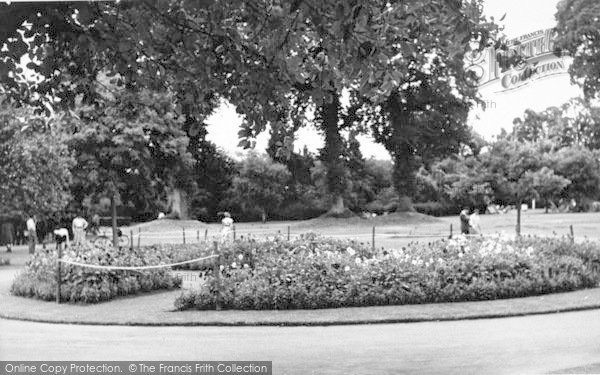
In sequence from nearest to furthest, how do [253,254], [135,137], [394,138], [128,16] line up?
[128,16] < [253,254] < [394,138] < [135,137]

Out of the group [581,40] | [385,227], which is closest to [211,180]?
[385,227]

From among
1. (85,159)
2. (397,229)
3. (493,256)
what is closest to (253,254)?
(397,229)

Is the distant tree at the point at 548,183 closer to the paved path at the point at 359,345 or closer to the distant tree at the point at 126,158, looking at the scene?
the paved path at the point at 359,345

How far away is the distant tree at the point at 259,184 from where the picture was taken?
32.4ft

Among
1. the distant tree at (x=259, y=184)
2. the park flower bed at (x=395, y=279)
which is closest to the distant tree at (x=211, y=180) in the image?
the distant tree at (x=259, y=184)

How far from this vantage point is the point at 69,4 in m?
6.46

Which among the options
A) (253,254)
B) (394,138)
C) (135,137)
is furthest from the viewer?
(135,137)

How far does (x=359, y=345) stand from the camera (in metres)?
8.00

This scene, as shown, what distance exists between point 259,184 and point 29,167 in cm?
1178

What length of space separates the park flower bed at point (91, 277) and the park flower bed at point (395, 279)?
170 centimetres

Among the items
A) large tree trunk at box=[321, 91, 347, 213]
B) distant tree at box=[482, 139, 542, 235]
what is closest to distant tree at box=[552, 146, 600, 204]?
distant tree at box=[482, 139, 542, 235]

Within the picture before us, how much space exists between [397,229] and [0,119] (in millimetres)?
10627

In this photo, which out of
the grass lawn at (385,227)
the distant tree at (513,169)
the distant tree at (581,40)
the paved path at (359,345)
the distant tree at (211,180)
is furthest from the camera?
the distant tree at (513,169)

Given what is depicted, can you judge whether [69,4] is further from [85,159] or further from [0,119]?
[85,159]
